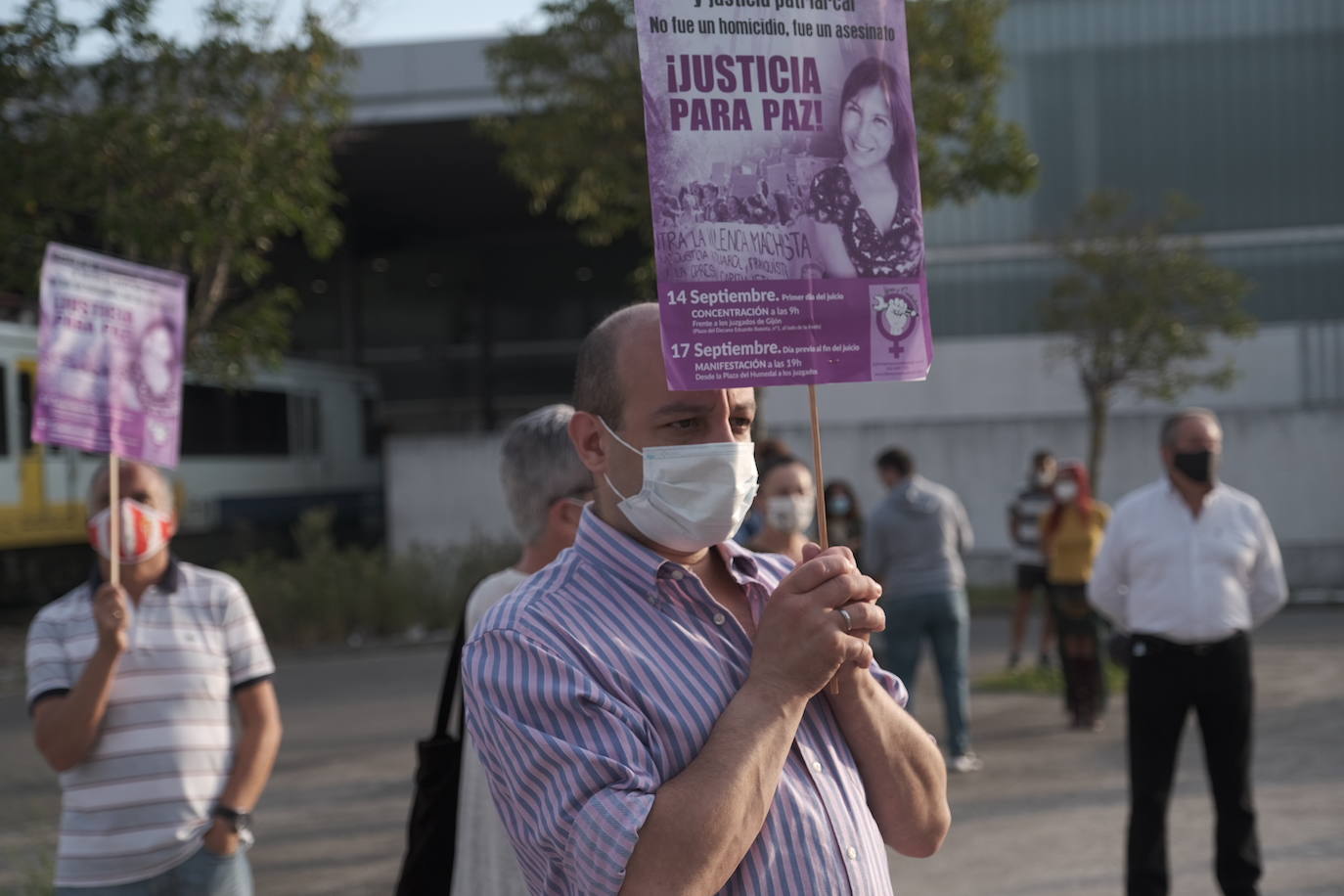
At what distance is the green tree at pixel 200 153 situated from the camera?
1086 cm

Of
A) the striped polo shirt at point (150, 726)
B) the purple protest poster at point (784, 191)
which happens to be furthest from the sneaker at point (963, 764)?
the purple protest poster at point (784, 191)

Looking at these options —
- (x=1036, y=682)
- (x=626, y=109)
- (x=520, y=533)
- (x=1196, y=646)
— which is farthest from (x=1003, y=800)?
(x=626, y=109)

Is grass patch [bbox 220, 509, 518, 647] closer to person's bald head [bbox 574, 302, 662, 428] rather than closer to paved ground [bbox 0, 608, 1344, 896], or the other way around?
paved ground [bbox 0, 608, 1344, 896]

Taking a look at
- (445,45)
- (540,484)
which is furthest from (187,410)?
(540,484)

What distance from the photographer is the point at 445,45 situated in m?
25.5

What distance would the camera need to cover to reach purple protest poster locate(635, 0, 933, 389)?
2.23 metres

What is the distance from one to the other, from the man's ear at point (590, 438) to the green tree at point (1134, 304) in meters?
16.2

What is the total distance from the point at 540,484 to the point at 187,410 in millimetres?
22036

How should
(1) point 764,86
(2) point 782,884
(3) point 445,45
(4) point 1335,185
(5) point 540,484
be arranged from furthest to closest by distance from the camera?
1. (3) point 445,45
2. (4) point 1335,185
3. (5) point 540,484
4. (1) point 764,86
5. (2) point 782,884

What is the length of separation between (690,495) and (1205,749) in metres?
4.44

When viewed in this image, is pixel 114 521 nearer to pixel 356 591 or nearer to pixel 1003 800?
pixel 1003 800

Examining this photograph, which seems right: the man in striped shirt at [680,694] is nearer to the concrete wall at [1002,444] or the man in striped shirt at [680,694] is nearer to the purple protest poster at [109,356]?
the purple protest poster at [109,356]

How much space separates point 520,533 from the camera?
362cm

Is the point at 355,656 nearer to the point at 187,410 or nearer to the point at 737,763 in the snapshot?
the point at 187,410
